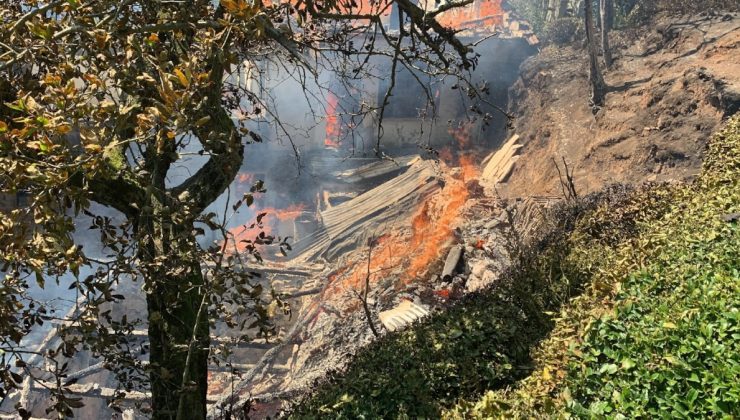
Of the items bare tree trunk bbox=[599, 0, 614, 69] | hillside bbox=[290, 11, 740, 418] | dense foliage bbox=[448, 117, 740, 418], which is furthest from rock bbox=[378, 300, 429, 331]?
bare tree trunk bbox=[599, 0, 614, 69]

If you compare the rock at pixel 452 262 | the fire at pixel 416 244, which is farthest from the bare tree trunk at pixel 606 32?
the rock at pixel 452 262

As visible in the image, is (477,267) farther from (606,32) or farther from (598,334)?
(606,32)

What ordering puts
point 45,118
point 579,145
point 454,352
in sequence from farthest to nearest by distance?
point 579,145, point 454,352, point 45,118

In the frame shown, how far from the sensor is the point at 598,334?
4707mm

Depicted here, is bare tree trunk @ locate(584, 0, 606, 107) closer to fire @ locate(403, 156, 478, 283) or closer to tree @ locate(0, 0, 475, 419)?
fire @ locate(403, 156, 478, 283)

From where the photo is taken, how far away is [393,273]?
1489cm

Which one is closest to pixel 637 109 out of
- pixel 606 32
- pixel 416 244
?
pixel 606 32

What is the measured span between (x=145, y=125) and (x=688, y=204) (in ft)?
24.3

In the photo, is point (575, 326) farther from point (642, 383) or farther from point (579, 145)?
point (579, 145)

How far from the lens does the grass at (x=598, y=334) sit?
3785 mm

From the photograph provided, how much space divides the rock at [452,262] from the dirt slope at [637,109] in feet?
13.0

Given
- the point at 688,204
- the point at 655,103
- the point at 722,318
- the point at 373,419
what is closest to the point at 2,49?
the point at 373,419

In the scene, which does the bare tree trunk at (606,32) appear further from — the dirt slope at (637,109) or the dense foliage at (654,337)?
the dense foliage at (654,337)

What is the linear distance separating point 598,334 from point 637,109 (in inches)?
571
